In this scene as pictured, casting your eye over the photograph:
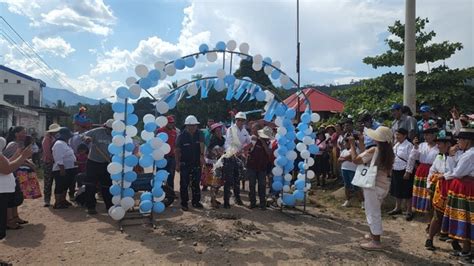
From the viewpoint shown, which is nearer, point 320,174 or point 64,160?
point 64,160

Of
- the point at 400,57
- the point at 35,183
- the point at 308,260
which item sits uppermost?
the point at 400,57

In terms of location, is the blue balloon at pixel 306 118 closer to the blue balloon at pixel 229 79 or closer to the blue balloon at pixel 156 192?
the blue balloon at pixel 229 79

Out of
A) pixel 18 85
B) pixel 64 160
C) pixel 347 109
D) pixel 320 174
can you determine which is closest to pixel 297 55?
pixel 347 109

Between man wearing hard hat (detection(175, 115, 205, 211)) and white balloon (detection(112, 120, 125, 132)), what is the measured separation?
154cm

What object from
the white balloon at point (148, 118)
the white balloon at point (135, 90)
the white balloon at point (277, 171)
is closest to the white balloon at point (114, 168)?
the white balloon at point (148, 118)

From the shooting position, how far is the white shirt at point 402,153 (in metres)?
7.27

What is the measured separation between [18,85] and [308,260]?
44886 mm

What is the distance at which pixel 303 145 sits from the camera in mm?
8023

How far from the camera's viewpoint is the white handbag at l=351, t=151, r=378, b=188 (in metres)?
5.48

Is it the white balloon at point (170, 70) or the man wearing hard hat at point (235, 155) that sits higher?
the white balloon at point (170, 70)

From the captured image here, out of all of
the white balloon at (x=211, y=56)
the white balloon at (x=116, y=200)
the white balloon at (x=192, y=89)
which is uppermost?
the white balloon at (x=211, y=56)

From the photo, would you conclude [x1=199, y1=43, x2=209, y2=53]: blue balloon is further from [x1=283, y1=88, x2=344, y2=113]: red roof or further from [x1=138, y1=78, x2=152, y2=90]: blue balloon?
[x1=283, y1=88, x2=344, y2=113]: red roof

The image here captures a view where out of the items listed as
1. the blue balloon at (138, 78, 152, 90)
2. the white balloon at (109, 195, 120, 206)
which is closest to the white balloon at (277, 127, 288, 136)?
the blue balloon at (138, 78, 152, 90)

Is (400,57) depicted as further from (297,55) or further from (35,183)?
(35,183)
